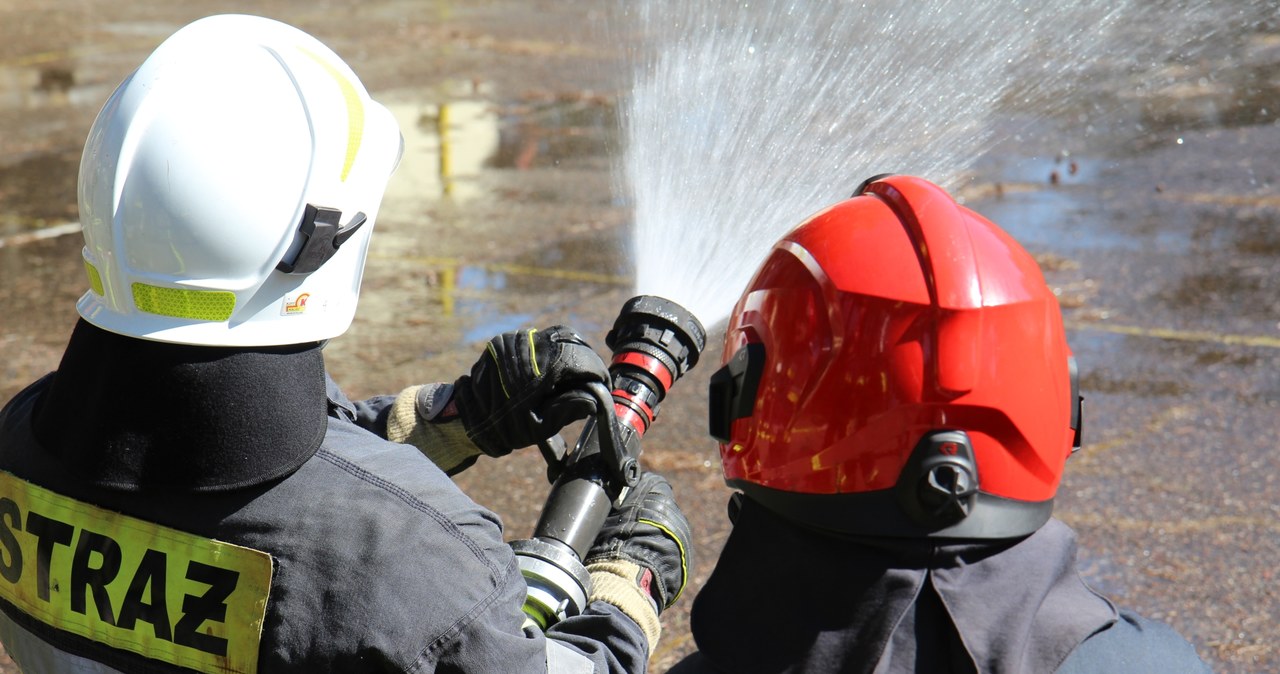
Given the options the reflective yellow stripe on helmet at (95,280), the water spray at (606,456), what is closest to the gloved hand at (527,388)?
the water spray at (606,456)

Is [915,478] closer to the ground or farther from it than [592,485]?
farther from it

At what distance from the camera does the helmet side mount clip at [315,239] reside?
1.91 m

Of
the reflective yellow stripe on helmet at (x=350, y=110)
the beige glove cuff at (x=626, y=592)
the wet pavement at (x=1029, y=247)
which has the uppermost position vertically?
the reflective yellow stripe on helmet at (x=350, y=110)

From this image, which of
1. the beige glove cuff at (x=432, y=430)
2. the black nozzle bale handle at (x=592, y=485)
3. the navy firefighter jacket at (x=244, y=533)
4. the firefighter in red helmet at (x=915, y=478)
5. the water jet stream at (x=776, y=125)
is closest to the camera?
the firefighter in red helmet at (x=915, y=478)

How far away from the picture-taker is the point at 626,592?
223 centimetres

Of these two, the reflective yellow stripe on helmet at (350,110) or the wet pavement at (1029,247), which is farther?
the wet pavement at (1029,247)

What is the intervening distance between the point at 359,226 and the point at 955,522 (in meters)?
1.03

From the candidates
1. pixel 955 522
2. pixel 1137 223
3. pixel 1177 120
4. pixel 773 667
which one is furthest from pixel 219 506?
pixel 1177 120

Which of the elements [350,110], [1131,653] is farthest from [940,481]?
[350,110]

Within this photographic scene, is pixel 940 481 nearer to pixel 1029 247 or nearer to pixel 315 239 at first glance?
pixel 315 239

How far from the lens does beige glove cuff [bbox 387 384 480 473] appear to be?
2.69 meters

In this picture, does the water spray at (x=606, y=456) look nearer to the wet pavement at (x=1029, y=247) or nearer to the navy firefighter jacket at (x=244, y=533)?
the navy firefighter jacket at (x=244, y=533)

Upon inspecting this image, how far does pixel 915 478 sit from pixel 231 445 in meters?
0.95

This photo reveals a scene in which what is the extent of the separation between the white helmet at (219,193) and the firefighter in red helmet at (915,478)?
733 mm
